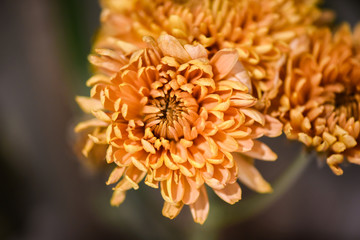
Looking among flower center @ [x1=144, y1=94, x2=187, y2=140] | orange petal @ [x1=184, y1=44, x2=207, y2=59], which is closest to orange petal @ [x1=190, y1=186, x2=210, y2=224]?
flower center @ [x1=144, y1=94, x2=187, y2=140]

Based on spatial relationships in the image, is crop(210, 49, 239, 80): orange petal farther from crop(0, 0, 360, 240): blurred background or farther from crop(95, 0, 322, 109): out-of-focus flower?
crop(0, 0, 360, 240): blurred background

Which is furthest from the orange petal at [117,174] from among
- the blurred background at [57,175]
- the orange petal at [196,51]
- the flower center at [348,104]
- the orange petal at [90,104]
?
the blurred background at [57,175]

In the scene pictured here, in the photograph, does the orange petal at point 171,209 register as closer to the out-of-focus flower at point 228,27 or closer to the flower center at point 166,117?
the flower center at point 166,117

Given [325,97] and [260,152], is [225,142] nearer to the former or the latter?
[260,152]

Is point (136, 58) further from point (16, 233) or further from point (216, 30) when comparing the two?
point (16, 233)

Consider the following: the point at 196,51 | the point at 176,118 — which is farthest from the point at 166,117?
the point at 196,51

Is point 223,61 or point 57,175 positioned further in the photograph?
point 57,175
